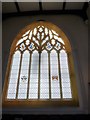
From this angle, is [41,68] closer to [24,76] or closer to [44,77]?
[44,77]

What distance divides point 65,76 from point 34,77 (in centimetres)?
105

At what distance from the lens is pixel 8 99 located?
6.29 meters

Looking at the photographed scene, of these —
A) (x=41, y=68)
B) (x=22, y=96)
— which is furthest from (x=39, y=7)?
(x=22, y=96)

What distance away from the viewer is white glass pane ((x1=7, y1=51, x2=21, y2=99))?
21.2 feet

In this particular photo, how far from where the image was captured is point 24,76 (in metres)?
6.75

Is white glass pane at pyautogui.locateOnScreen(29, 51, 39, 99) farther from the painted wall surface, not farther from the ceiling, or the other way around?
the ceiling

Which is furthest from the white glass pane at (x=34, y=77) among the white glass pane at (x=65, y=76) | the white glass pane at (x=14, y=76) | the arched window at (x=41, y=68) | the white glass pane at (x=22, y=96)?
the white glass pane at (x=65, y=76)

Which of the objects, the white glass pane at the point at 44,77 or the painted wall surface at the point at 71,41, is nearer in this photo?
the painted wall surface at the point at 71,41

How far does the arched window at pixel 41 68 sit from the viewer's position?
629cm

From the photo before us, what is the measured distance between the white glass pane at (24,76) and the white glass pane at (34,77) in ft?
0.58

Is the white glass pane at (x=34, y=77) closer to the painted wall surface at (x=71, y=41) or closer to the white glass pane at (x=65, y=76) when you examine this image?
the painted wall surface at (x=71, y=41)

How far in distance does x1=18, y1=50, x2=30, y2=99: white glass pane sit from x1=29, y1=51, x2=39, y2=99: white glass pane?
176 mm
